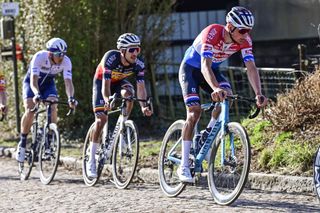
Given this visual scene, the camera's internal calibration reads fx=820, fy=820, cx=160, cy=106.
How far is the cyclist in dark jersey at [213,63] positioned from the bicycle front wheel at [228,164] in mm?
387

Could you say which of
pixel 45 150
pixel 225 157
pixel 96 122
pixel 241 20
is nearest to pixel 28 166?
pixel 45 150

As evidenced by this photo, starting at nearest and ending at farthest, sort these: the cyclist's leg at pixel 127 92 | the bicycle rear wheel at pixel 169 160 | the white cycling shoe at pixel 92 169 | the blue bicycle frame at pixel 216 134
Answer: the blue bicycle frame at pixel 216 134, the bicycle rear wheel at pixel 169 160, the cyclist's leg at pixel 127 92, the white cycling shoe at pixel 92 169

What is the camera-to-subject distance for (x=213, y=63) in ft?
29.8

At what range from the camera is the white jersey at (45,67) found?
1134 cm

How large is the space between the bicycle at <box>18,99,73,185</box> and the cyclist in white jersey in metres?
0.10

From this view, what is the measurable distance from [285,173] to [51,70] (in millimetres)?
3815

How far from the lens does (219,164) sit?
8477 mm

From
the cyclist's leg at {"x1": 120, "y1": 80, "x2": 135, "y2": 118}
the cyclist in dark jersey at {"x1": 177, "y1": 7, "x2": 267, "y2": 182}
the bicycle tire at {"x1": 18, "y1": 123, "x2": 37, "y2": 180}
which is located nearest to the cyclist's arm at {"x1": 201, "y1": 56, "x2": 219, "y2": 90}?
the cyclist in dark jersey at {"x1": 177, "y1": 7, "x2": 267, "y2": 182}

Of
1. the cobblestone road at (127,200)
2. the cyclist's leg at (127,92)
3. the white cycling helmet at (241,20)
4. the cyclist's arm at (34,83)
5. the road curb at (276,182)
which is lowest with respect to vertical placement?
the cobblestone road at (127,200)

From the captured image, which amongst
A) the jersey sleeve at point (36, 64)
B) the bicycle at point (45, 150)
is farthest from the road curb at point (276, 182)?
the jersey sleeve at point (36, 64)

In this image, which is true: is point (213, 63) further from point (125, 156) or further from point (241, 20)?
point (125, 156)

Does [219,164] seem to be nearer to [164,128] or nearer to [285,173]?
[285,173]

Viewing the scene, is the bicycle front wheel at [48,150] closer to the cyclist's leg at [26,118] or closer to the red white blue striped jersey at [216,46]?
the cyclist's leg at [26,118]

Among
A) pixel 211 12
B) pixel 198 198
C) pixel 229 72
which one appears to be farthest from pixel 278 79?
pixel 198 198
